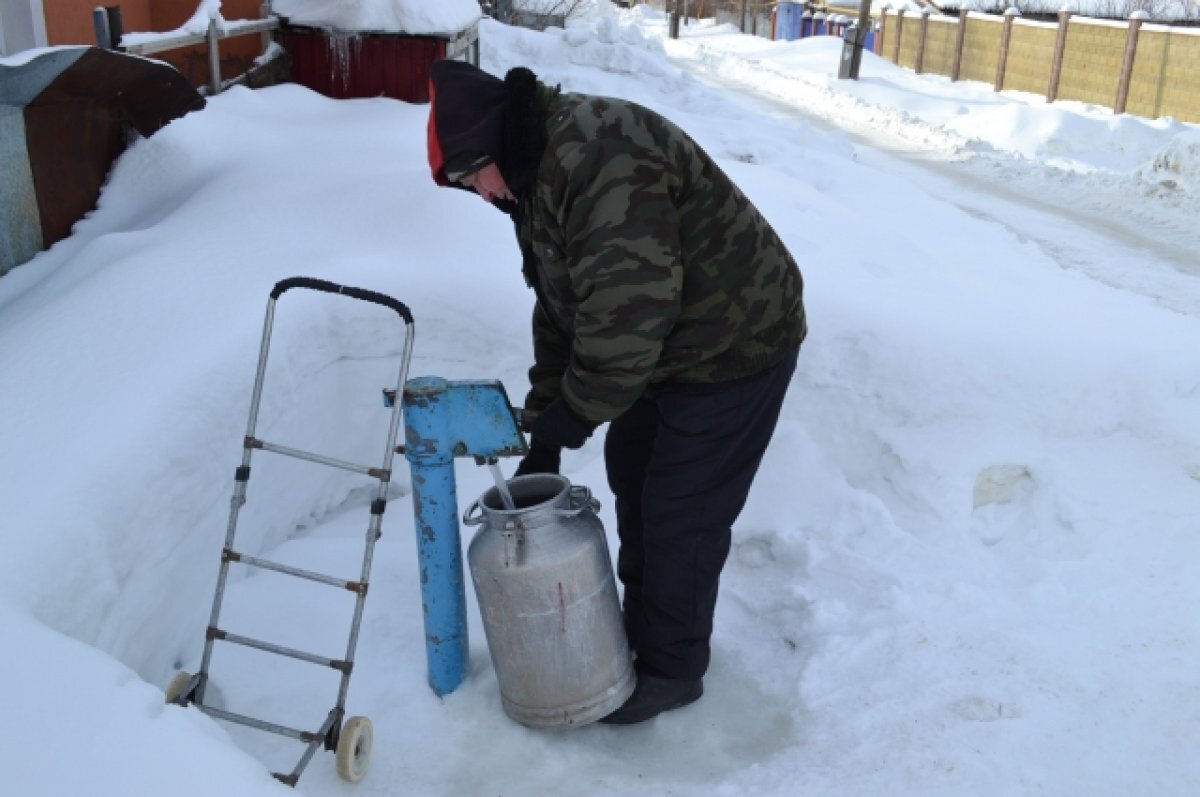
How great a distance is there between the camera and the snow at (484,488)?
2.71 meters

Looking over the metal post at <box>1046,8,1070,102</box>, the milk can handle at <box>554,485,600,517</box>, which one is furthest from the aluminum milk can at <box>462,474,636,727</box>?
the metal post at <box>1046,8,1070,102</box>

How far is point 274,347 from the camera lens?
378cm

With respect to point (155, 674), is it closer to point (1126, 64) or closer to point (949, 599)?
point (949, 599)

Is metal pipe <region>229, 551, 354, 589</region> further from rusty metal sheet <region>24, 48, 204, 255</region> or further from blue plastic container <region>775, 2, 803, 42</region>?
blue plastic container <region>775, 2, 803, 42</region>

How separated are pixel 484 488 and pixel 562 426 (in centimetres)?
153

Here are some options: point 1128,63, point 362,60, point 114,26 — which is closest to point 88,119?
point 114,26

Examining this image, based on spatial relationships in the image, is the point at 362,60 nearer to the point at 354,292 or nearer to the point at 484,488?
the point at 484,488

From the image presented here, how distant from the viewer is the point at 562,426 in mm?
2641

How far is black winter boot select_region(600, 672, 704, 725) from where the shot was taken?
300 cm

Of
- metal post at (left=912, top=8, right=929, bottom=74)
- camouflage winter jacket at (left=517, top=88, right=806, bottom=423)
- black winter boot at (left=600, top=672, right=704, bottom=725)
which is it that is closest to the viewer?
camouflage winter jacket at (left=517, top=88, right=806, bottom=423)

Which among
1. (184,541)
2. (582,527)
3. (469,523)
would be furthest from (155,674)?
(582,527)

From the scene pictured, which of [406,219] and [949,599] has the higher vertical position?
[406,219]

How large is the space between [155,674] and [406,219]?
8.16ft

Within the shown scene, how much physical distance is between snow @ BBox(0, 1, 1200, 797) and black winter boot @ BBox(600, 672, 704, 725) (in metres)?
0.04
